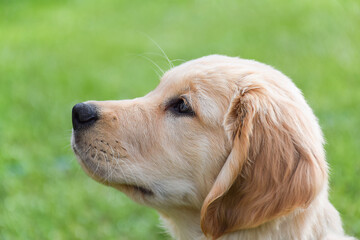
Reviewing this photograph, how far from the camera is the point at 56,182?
216 inches

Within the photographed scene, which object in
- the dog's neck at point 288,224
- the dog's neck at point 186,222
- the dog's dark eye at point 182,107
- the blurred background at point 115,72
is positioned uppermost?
the dog's dark eye at point 182,107

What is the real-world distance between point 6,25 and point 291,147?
11091 mm

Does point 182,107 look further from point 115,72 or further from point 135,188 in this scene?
point 115,72

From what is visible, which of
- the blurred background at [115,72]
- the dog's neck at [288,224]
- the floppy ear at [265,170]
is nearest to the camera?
the floppy ear at [265,170]

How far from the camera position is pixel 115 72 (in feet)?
30.9

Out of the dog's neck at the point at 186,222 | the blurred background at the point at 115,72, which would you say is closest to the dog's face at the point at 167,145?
the dog's neck at the point at 186,222

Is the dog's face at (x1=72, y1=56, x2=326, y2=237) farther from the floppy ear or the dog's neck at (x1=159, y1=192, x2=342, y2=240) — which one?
the dog's neck at (x1=159, y1=192, x2=342, y2=240)

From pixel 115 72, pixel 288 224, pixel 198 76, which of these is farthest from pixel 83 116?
pixel 115 72

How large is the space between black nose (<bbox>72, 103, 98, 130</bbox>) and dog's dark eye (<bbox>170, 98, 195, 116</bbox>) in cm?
50

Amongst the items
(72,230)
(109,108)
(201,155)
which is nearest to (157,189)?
(201,155)

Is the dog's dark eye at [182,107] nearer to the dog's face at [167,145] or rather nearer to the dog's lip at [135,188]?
the dog's face at [167,145]

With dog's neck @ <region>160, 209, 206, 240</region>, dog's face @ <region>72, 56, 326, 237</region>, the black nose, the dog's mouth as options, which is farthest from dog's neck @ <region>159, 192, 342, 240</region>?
the black nose

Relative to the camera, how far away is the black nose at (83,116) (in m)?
3.13

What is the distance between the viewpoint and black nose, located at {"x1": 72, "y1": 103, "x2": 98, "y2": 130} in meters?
3.13
